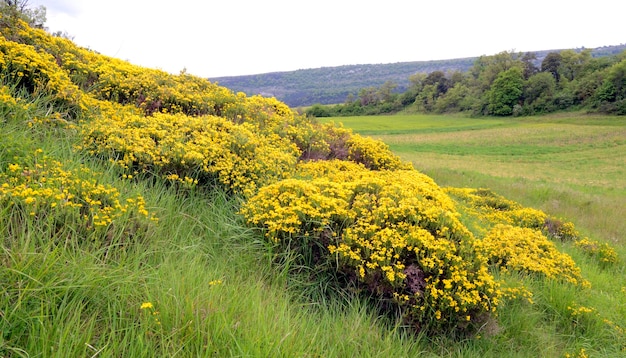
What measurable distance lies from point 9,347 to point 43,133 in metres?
2.83

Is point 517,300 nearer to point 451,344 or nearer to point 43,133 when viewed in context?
point 451,344

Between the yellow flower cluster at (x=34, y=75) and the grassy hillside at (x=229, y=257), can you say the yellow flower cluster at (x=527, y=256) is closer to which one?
the grassy hillside at (x=229, y=257)

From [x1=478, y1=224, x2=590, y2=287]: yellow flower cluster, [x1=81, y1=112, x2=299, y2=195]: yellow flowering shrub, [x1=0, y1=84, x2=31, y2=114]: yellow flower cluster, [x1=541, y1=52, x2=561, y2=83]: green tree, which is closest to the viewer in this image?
[x1=0, y1=84, x2=31, y2=114]: yellow flower cluster

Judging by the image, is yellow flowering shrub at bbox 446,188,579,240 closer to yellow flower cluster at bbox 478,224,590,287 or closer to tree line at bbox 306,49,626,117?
yellow flower cluster at bbox 478,224,590,287

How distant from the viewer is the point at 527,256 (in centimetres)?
488

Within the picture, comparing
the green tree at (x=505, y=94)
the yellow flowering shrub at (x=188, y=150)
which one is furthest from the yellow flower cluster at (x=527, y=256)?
the green tree at (x=505, y=94)

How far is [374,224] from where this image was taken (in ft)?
11.9

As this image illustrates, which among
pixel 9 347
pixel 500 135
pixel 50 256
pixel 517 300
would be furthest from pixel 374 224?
pixel 500 135

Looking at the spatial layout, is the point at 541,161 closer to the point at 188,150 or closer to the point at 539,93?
Result: the point at 188,150

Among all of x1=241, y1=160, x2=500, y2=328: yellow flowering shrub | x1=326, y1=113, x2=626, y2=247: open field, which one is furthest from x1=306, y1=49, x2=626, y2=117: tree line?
x1=241, y1=160, x2=500, y2=328: yellow flowering shrub

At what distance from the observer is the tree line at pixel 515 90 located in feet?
186

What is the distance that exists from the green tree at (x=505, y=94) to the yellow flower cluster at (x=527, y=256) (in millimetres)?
→ 64299

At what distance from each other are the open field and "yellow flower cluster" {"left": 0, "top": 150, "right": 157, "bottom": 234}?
8.97 meters

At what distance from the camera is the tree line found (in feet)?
186
